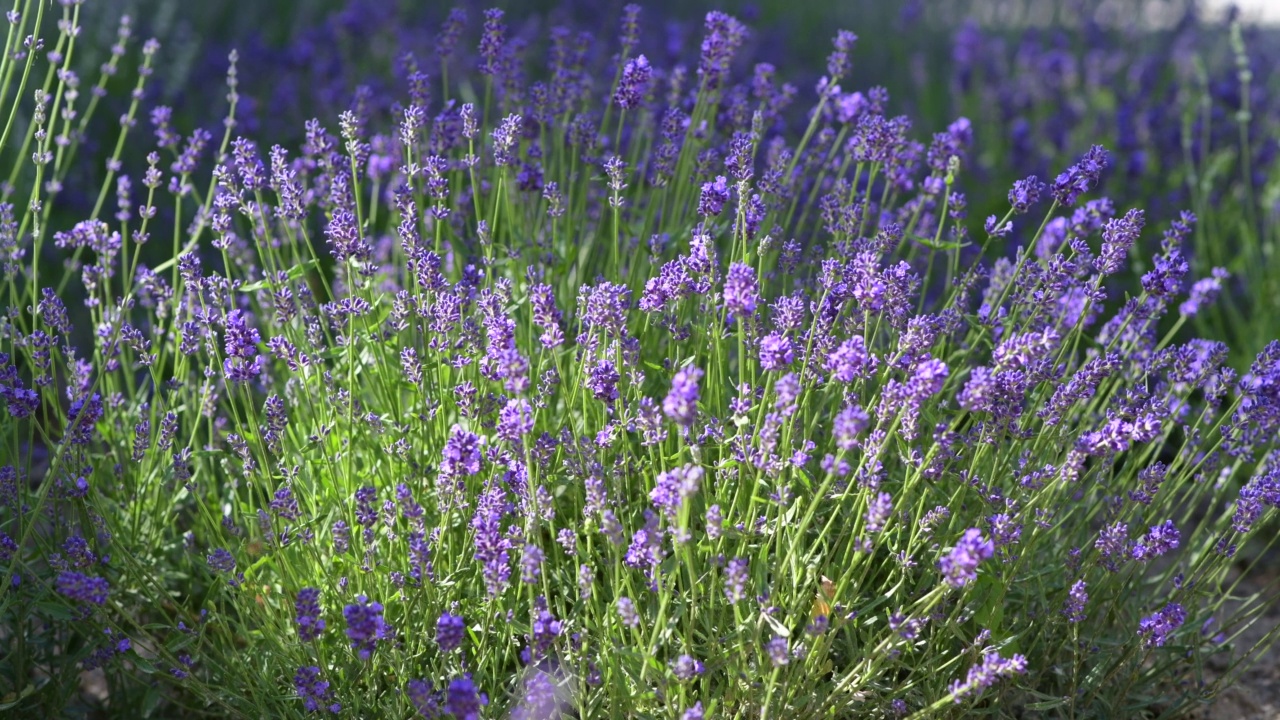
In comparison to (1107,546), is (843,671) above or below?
below

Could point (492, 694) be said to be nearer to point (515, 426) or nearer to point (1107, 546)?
point (515, 426)

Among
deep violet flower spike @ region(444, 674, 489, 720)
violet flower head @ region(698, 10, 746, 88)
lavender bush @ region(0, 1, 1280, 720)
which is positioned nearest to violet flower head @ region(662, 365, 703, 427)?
lavender bush @ region(0, 1, 1280, 720)

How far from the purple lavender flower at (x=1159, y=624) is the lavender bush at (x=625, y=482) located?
1 cm

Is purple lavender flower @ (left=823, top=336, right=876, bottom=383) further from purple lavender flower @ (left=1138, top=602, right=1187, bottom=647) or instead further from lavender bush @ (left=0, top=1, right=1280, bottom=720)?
purple lavender flower @ (left=1138, top=602, right=1187, bottom=647)

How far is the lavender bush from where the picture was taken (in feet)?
6.42

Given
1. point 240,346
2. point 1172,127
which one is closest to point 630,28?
point 240,346

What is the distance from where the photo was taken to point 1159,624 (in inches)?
84.6

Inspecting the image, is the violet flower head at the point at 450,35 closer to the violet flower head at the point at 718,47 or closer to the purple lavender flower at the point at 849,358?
the violet flower head at the point at 718,47

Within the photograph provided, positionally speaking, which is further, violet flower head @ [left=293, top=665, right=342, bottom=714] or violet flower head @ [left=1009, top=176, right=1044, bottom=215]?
violet flower head @ [left=1009, top=176, right=1044, bottom=215]

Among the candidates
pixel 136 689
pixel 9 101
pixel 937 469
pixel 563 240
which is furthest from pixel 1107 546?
pixel 9 101

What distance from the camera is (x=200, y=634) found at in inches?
83.9

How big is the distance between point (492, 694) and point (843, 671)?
27.0 inches

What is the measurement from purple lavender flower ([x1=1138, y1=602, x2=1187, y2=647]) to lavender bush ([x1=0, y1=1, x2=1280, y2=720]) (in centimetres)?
1

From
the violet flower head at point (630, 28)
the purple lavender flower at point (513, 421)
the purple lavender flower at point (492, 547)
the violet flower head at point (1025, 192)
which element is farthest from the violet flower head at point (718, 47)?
the purple lavender flower at point (492, 547)
